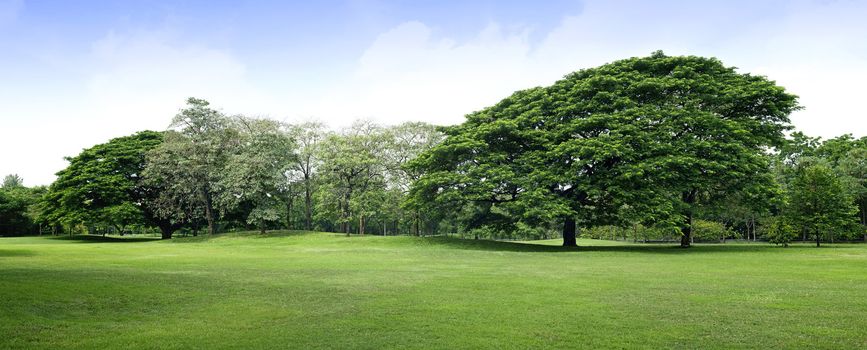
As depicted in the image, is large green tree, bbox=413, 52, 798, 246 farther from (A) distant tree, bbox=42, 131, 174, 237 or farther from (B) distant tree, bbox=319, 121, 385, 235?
(A) distant tree, bbox=42, 131, 174, 237

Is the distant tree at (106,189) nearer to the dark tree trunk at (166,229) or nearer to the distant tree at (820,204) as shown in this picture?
the dark tree trunk at (166,229)

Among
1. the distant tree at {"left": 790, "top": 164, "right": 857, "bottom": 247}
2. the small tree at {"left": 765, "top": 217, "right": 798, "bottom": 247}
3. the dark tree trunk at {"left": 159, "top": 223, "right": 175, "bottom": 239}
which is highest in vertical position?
the distant tree at {"left": 790, "top": 164, "right": 857, "bottom": 247}

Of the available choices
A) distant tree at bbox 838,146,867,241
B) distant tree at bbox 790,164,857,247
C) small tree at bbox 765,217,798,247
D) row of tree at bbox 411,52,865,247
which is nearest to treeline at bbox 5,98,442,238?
row of tree at bbox 411,52,865,247

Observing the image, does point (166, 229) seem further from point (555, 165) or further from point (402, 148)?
point (555, 165)

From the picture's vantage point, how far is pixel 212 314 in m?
11.6

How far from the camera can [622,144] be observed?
1390 inches

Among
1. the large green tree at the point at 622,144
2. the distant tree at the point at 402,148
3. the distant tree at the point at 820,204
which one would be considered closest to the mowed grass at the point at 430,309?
the large green tree at the point at 622,144

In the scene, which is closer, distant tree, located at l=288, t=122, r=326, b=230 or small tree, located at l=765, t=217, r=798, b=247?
small tree, located at l=765, t=217, r=798, b=247

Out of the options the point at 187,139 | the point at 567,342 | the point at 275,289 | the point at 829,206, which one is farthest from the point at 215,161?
the point at 829,206

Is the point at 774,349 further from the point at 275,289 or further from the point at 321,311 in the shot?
the point at 275,289

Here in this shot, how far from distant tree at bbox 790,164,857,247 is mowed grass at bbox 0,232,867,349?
2372 centimetres

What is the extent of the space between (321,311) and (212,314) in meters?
2.45

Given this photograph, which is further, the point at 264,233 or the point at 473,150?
the point at 264,233

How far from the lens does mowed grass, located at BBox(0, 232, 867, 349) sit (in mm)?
9156
